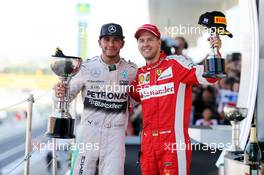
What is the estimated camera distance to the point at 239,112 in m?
2.49

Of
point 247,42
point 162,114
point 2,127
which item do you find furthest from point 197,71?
point 2,127

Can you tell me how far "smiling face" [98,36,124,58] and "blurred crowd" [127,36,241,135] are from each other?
3.61 meters

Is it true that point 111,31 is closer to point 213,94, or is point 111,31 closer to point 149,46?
point 149,46

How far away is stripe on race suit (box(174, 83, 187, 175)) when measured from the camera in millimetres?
2707

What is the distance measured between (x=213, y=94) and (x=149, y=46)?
5099 mm

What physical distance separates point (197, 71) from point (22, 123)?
1574cm

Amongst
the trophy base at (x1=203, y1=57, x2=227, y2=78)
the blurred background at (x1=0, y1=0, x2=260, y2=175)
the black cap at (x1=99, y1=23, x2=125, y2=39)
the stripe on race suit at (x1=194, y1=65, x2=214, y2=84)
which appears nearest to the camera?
the trophy base at (x1=203, y1=57, x2=227, y2=78)

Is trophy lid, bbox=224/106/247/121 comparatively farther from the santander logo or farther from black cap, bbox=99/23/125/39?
black cap, bbox=99/23/125/39

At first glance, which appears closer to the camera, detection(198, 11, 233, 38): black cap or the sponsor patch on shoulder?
detection(198, 11, 233, 38): black cap

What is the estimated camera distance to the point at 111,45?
2941mm

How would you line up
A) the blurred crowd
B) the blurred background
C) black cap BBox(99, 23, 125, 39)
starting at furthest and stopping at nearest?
the blurred crowd
the blurred background
black cap BBox(99, 23, 125, 39)

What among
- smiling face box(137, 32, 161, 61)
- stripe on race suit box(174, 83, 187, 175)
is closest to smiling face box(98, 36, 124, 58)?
smiling face box(137, 32, 161, 61)

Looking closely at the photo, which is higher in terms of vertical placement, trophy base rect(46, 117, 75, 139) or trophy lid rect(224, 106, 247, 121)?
trophy lid rect(224, 106, 247, 121)

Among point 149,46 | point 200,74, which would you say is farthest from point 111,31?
point 200,74
